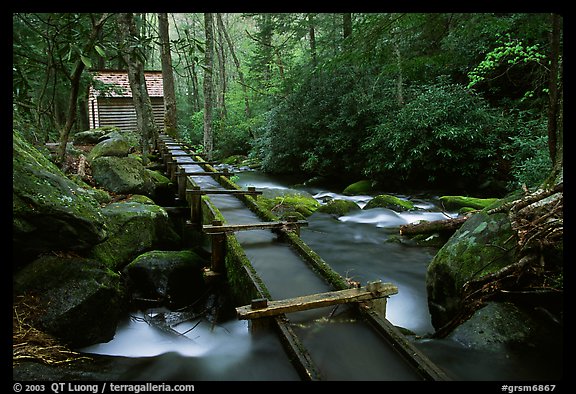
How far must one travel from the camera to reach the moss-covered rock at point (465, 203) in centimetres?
987

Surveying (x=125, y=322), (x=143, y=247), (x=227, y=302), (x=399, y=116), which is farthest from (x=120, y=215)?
(x=399, y=116)

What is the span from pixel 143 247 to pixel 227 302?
6.37ft

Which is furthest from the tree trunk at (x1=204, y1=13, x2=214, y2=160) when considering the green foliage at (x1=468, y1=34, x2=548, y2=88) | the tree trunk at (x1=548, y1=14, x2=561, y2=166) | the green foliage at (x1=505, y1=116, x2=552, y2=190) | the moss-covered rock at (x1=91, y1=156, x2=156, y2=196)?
the green foliage at (x1=505, y1=116, x2=552, y2=190)

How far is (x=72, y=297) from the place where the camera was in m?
4.00

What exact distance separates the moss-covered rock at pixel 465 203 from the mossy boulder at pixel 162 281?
309 inches

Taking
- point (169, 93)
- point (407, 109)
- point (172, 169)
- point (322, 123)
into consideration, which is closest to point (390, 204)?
point (407, 109)

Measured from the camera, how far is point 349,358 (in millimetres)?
3008

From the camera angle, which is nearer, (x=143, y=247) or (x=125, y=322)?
(x=125, y=322)

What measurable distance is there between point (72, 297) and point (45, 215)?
98cm

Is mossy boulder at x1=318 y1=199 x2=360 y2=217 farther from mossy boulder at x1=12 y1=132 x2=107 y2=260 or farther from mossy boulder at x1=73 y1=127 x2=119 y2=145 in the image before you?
mossy boulder at x1=73 y1=127 x2=119 y2=145

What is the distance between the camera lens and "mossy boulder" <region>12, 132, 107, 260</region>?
153 inches
